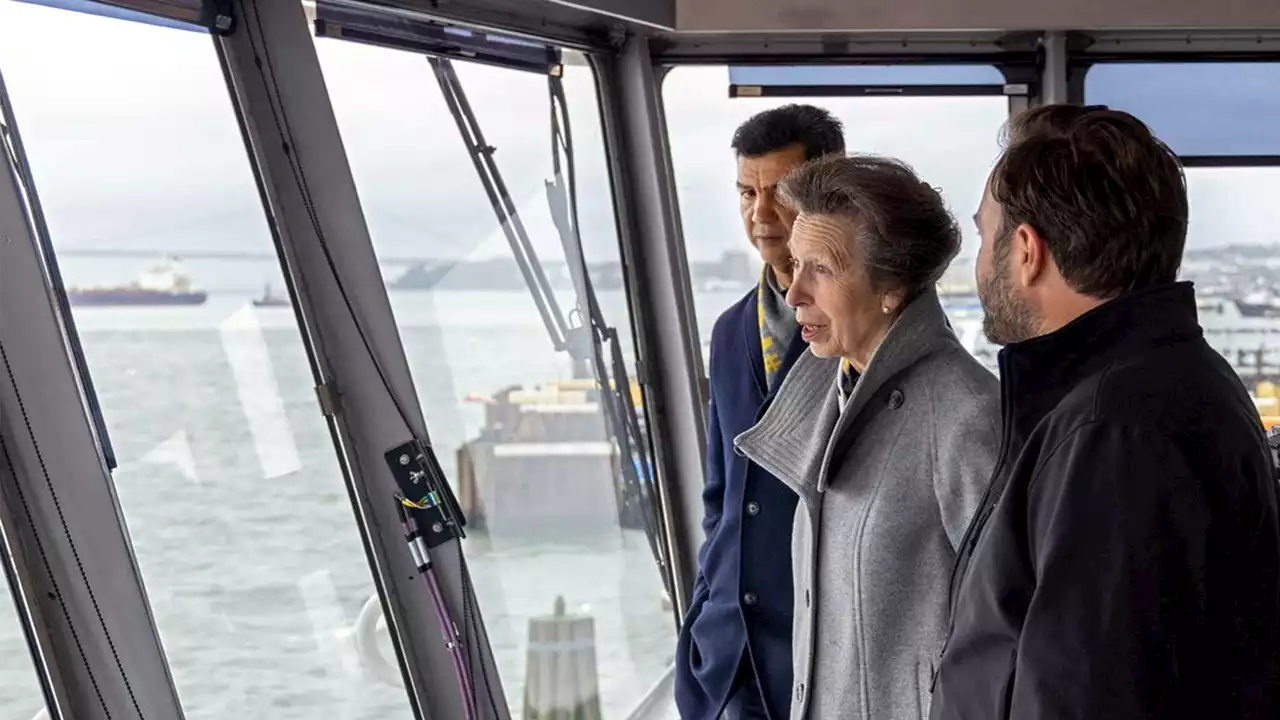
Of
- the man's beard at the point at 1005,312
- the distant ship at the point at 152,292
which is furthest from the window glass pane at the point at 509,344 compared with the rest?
the man's beard at the point at 1005,312

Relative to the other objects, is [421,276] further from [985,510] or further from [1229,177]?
[1229,177]

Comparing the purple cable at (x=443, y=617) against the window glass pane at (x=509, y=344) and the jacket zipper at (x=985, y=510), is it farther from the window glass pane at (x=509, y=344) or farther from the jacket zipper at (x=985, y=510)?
the jacket zipper at (x=985, y=510)

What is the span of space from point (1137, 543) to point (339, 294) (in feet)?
6.45

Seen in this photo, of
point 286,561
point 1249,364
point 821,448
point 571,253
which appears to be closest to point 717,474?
point 821,448

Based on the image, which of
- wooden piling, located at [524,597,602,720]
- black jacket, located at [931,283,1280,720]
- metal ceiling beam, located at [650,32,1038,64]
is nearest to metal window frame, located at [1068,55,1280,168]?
metal ceiling beam, located at [650,32,1038,64]

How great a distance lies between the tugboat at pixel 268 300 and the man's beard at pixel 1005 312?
1697mm

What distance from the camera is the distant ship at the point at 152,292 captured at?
233 cm

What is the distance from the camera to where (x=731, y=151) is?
441 centimetres

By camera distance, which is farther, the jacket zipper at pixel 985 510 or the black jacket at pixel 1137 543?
the jacket zipper at pixel 985 510

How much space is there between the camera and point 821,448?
1973 mm

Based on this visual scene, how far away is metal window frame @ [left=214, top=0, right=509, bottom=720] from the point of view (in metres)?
2.72

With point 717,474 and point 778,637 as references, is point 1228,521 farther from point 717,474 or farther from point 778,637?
point 717,474

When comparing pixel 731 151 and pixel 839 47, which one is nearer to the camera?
pixel 839 47

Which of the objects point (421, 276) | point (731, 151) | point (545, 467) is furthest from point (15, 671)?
point (731, 151)
